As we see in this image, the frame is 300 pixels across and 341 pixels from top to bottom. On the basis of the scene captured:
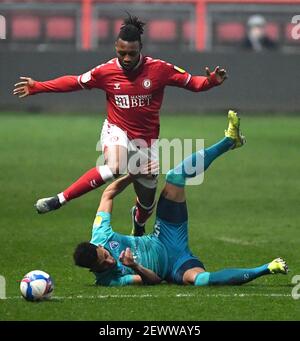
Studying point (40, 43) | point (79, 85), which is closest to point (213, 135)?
point (40, 43)

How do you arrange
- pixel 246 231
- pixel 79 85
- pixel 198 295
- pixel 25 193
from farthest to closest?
pixel 25 193 < pixel 246 231 < pixel 79 85 < pixel 198 295

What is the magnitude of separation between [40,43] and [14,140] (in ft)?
33.1

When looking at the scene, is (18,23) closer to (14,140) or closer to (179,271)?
(14,140)

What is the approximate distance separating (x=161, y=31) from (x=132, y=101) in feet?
77.9

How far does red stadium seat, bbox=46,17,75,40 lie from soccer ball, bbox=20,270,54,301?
85.7ft

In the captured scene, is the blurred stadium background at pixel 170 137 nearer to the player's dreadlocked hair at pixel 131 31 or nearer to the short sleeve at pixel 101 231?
the short sleeve at pixel 101 231

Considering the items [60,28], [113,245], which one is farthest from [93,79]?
[60,28]

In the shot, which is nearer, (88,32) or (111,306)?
(111,306)

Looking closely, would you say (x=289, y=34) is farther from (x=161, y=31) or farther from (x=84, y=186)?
(x=84, y=186)

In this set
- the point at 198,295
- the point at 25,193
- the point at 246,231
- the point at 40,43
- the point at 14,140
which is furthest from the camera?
the point at 40,43

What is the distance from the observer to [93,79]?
1258 centimetres

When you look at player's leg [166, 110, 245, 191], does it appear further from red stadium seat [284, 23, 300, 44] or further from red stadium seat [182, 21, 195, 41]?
Result: red stadium seat [182, 21, 195, 41]

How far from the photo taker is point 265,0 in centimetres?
3712

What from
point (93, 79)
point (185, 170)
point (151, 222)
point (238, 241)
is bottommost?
point (151, 222)
